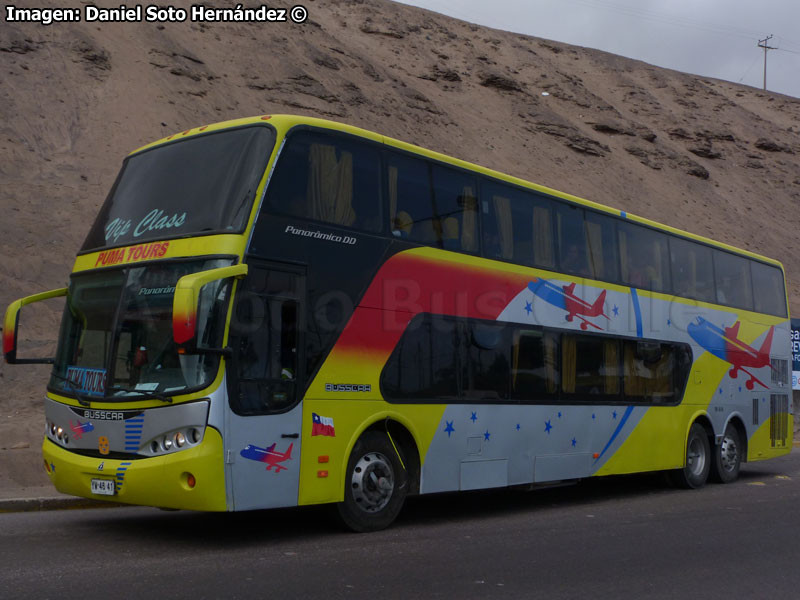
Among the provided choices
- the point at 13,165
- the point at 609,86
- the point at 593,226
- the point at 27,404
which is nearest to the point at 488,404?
the point at 593,226

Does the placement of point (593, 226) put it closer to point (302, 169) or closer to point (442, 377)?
point (442, 377)

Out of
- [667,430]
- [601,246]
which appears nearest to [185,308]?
[601,246]

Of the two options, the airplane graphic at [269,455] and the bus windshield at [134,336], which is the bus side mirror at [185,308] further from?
the airplane graphic at [269,455]

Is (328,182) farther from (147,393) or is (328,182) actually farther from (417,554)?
(417,554)

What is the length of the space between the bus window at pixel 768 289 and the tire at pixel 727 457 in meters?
2.56

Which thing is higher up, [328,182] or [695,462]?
[328,182]

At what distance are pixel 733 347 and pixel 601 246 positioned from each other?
4655 millimetres

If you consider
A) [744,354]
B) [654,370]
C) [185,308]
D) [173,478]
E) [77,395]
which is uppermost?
[185,308]

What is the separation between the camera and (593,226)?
1331 centimetres

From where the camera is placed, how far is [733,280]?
55.0 feet

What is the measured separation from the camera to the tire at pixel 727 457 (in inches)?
631

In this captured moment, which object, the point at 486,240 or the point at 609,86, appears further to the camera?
the point at 609,86

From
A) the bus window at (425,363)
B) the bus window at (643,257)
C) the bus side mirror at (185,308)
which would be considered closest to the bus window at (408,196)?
the bus window at (425,363)

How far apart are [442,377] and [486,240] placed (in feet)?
6.13
